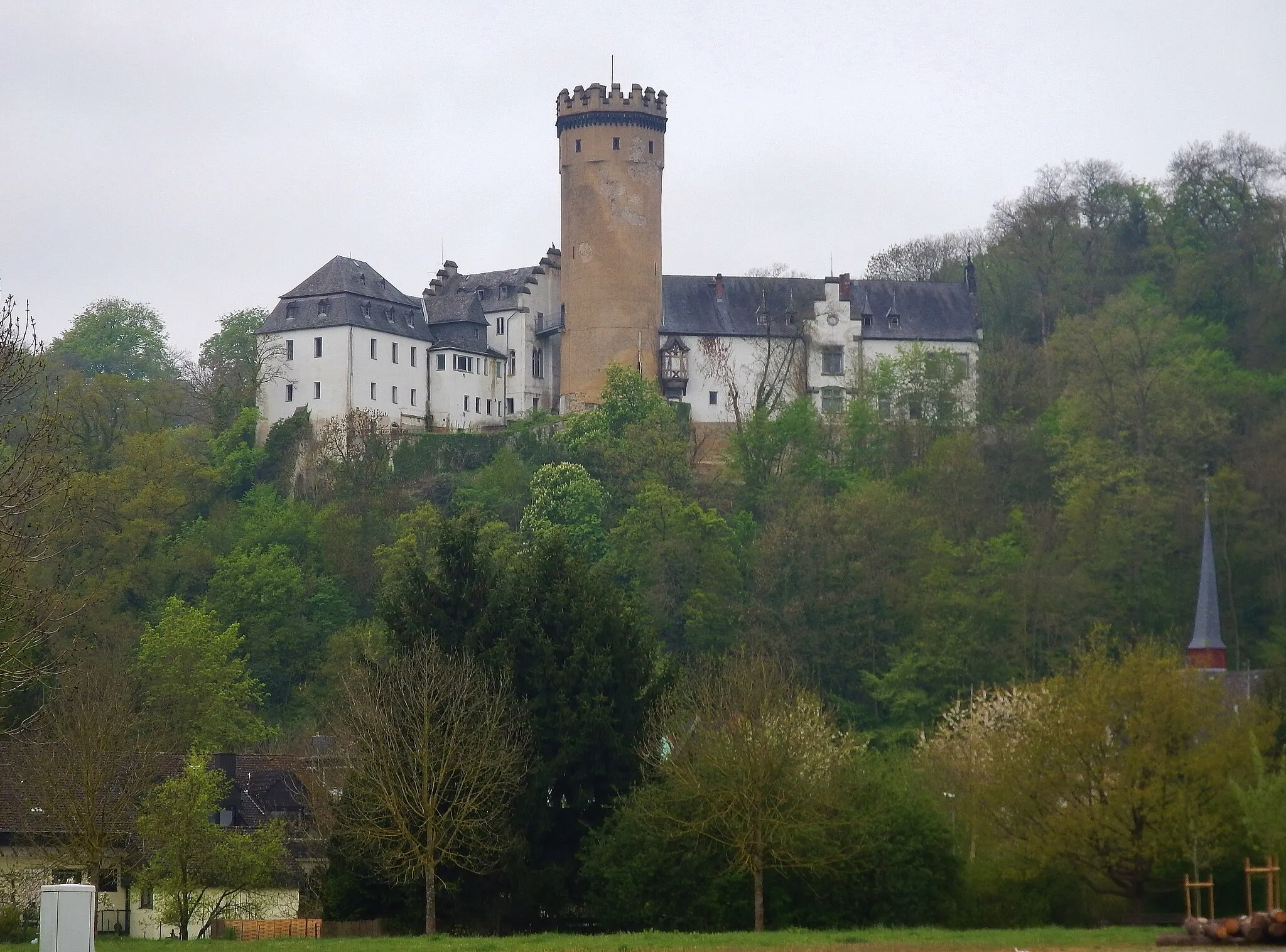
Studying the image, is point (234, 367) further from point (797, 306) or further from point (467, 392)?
point (797, 306)

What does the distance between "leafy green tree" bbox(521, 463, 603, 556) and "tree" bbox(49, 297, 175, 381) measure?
139 feet

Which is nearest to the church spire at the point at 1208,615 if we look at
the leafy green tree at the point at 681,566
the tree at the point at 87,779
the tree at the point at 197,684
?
the leafy green tree at the point at 681,566

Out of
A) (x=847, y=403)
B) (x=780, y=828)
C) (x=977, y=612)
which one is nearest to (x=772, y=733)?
(x=780, y=828)

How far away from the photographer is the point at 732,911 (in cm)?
3691

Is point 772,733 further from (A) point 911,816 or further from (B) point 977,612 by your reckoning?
(B) point 977,612

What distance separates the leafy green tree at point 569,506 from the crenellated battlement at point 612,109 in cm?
1426

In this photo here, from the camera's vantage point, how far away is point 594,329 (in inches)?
3243

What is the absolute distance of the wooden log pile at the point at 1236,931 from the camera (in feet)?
95.0

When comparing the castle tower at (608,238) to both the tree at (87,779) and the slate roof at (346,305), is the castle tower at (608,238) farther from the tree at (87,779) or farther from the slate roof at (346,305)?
the tree at (87,779)

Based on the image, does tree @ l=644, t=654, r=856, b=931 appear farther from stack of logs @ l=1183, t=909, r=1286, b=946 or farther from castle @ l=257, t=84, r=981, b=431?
castle @ l=257, t=84, r=981, b=431

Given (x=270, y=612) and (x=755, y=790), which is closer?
(x=755, y=790)

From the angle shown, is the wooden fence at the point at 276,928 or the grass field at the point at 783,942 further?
the wooden fence at the point at 276,928

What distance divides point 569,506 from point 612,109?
16803 millimetres

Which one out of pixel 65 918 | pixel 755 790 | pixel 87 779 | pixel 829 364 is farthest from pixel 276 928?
pixel 829 364
